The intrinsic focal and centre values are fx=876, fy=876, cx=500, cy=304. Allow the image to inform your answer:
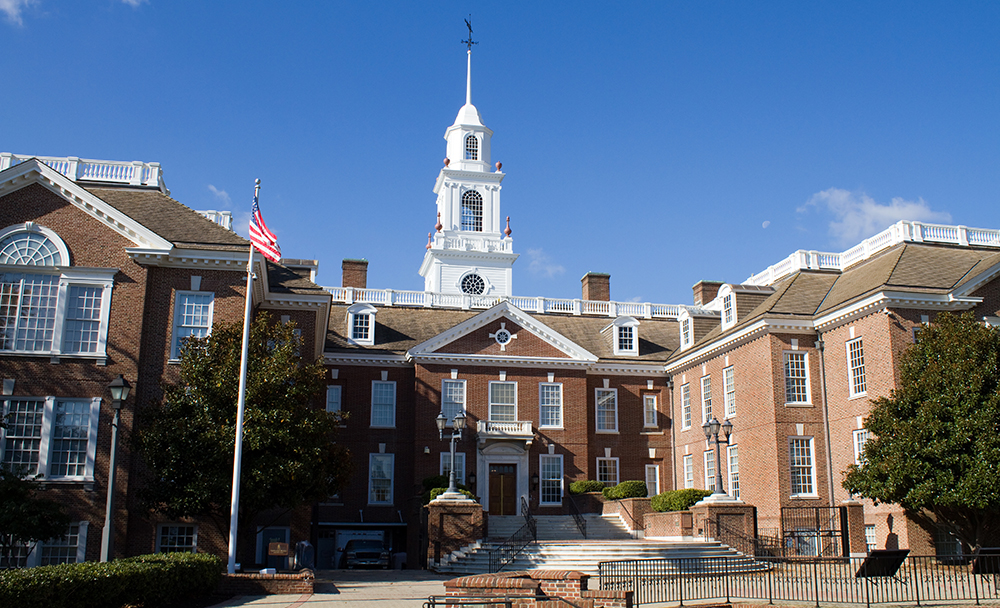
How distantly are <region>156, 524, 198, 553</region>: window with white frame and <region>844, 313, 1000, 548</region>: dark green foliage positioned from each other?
768 inches

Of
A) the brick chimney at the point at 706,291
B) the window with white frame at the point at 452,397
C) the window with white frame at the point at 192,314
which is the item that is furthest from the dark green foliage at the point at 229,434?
the brick chimney at the point at 706,291

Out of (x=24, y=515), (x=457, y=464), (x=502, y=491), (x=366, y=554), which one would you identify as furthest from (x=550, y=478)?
(x=24, y=515)

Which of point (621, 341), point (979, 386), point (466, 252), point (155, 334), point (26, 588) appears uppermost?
point (466, 252)

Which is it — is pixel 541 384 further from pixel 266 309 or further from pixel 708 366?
pixel 266 309

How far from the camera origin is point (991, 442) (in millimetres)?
23406

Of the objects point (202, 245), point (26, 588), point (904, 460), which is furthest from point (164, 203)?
point (904, 460)

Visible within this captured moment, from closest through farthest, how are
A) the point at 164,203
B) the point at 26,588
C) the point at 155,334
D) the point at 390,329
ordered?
the point at 26,588 < the point at 155,334 < the point at 164,203 < the point at 390,329

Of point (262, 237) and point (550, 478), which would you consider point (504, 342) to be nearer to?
point (550, 478)

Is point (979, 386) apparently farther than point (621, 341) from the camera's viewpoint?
No

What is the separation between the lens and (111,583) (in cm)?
1530

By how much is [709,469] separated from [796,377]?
20.6 feet

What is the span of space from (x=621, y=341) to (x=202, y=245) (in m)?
21.5

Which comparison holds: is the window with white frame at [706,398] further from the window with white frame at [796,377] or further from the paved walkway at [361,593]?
the paved walkway at [361,593]

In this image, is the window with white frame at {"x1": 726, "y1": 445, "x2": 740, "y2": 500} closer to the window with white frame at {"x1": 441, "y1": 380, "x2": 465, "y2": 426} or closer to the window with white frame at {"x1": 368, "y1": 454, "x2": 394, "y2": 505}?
the window with white frame at {"x1": 441, "y1": 380, "x2": 465, "y2": 426}
